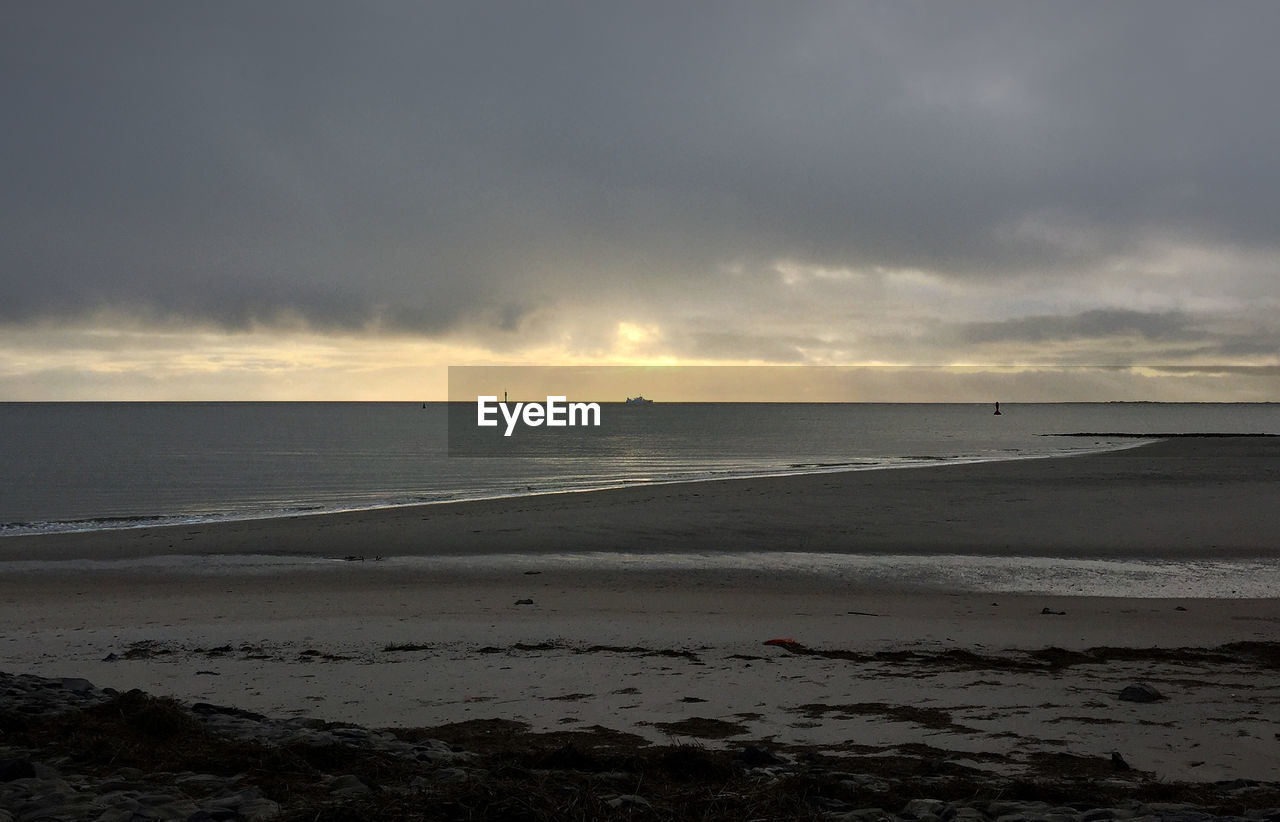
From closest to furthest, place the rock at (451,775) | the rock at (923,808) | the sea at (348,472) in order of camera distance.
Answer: the rock at (923,808)
the rock at (451,775)
the sea at (348,472)

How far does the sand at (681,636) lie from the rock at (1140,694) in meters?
0.13

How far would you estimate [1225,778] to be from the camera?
6855 mm

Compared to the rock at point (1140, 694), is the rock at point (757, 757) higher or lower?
higher

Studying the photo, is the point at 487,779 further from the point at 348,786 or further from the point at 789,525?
the point at 789,525

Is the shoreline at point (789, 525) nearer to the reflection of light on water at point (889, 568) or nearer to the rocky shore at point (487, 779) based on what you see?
the reflection of light on water at point (889, 568)

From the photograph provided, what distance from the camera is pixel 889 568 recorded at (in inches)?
782

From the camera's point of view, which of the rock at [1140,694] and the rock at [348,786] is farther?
the rock at [1140,694]

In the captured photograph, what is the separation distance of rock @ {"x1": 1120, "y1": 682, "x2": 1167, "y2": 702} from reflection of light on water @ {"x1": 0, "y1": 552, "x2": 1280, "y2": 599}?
781 centimetres

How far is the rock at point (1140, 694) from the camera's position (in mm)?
8992

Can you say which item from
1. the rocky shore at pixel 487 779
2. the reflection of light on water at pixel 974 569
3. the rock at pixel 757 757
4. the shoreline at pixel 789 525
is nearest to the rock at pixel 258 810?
the rocky shore at pixel 487 779

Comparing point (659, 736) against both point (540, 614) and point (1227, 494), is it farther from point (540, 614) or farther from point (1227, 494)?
point (1227, 494)

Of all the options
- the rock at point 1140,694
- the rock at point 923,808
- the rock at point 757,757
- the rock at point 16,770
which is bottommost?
the rock at point 1140,694

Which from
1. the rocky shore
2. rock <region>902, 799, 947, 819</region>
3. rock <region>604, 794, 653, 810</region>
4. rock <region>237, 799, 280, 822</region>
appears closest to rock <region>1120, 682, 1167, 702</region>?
the rocky shore

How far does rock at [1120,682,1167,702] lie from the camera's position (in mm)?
8992
